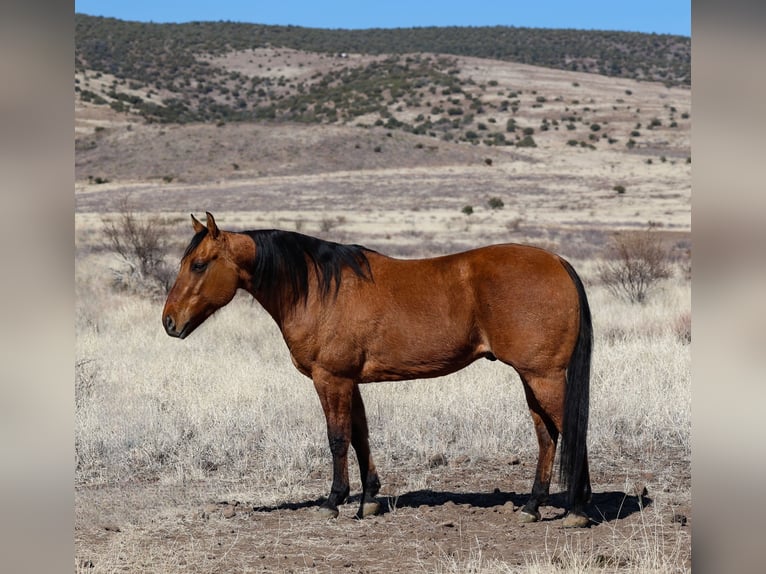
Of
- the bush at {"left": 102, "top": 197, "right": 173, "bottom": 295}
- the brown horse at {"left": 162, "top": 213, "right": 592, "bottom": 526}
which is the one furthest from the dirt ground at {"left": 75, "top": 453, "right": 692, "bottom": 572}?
the bush at {"left": 102, "top": 197, "right": 173, "bottom": 295}

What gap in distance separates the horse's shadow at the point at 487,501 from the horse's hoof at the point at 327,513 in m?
0.33

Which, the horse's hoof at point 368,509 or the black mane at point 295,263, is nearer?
the black mane at point 295,263

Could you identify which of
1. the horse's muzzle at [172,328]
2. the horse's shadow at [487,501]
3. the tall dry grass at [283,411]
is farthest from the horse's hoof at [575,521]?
the horse's muzzle at [172,328]

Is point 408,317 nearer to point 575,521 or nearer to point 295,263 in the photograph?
point 295,263

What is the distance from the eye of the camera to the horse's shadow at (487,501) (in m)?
6.11

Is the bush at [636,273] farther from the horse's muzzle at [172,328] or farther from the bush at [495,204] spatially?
the bush at [495,204]

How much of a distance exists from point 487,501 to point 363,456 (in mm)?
906

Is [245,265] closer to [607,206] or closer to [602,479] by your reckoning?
[602,479]

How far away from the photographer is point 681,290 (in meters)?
17.0

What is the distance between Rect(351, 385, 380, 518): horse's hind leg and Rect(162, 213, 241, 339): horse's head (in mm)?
1076

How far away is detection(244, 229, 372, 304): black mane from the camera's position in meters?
5.93

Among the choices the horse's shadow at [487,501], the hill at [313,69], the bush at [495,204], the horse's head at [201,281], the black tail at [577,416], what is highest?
the hill at [313,69]
